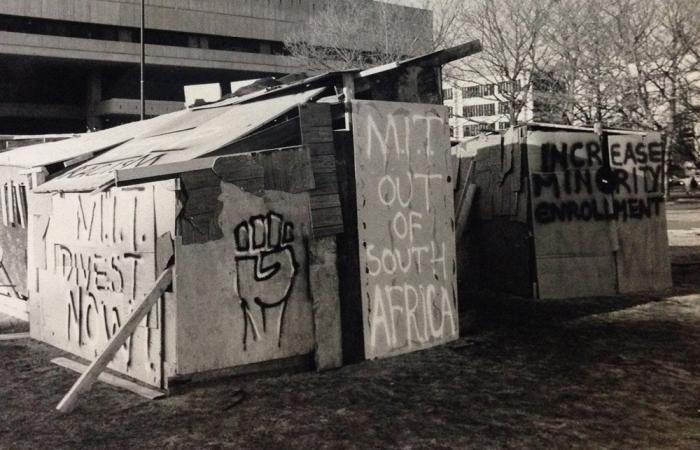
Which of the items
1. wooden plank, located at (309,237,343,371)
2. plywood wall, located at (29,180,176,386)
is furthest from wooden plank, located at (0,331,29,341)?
wooden plank, located at (309,237,343,371)

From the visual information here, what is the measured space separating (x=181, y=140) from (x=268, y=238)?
1.66 meters

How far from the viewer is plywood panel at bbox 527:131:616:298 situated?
8609 millimetres

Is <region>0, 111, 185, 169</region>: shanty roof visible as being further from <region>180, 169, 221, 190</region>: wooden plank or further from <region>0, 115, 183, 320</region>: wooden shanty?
<region>180, 169, 221, 190</region>: wooden plank

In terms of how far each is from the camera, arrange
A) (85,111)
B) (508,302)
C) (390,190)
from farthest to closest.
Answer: (85,111) < (508,302) < (390,190)

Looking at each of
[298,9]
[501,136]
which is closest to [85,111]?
[298,9]

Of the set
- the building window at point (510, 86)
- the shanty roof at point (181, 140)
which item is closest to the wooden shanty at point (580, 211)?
the shanty roof at point (181, 140)

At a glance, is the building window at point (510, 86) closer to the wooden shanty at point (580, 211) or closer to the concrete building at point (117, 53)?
the concrete building at point (117, 53)

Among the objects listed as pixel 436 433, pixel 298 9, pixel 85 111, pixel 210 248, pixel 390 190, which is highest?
pixel 298 9

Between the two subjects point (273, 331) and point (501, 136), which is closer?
point (273, 331)

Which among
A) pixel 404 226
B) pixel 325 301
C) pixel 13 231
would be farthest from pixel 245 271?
pixel 13 231

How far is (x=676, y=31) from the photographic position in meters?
22.7

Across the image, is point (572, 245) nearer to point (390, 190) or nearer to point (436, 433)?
point (390, 190)

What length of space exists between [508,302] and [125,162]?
5.28 metres

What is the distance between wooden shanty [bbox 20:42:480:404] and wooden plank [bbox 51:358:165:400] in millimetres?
111
